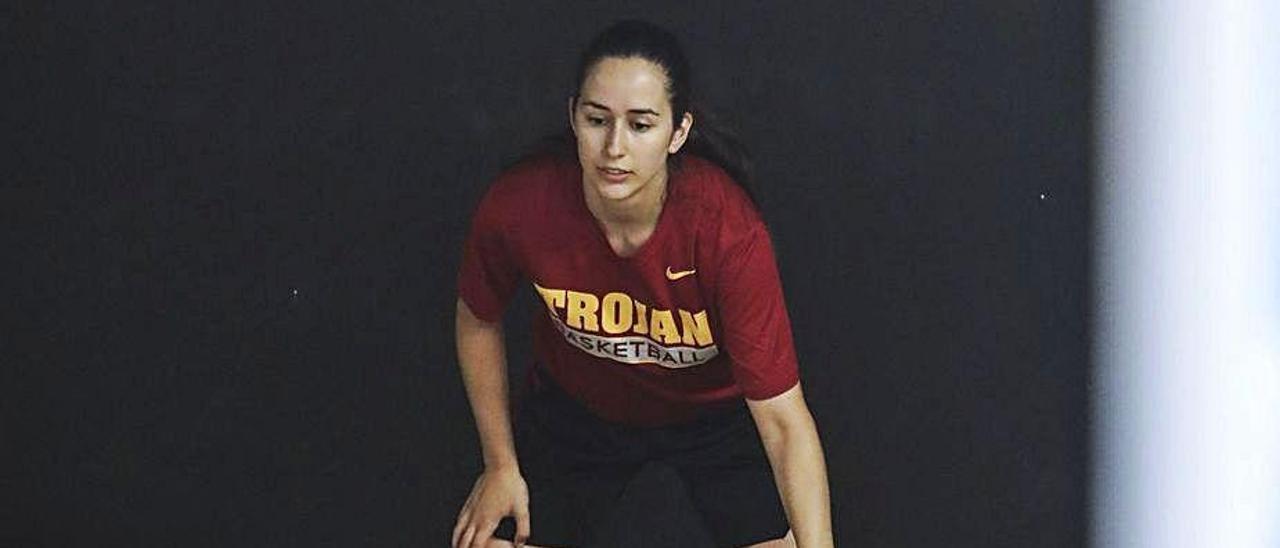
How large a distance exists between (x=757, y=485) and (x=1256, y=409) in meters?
0.51

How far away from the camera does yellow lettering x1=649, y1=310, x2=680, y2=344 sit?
140 centimetres

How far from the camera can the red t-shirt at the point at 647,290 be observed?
53.9 inches

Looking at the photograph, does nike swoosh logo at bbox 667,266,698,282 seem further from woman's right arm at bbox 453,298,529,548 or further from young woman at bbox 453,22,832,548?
woman's right arm at bbox 453,298,529,548

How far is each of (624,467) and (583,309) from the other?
127mm

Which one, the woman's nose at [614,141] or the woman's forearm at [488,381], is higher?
the woman's nose at [614,141]

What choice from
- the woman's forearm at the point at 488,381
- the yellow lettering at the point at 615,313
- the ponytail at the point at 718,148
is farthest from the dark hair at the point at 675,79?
the woman's forearm at the point at 488,381

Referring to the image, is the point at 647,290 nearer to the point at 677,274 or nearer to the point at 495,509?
the point at 677,274

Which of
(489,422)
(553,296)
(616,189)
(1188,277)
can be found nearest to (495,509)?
(489,422)

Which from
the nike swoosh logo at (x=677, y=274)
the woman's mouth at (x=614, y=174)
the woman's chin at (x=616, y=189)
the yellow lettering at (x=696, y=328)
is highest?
the woman's mouth at (x=614, y=174)

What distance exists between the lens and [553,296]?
1.43 m

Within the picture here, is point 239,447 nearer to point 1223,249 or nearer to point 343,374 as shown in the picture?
point 343,374

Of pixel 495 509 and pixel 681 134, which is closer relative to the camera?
pixel 681 134

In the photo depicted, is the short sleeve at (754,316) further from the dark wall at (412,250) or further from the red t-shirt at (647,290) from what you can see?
the dark wall at (412,250)

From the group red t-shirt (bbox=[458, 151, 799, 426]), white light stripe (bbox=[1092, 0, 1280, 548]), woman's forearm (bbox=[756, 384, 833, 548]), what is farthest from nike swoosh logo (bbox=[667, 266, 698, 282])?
white light stripe (bbox=[1092, 0, 1280, 548])
